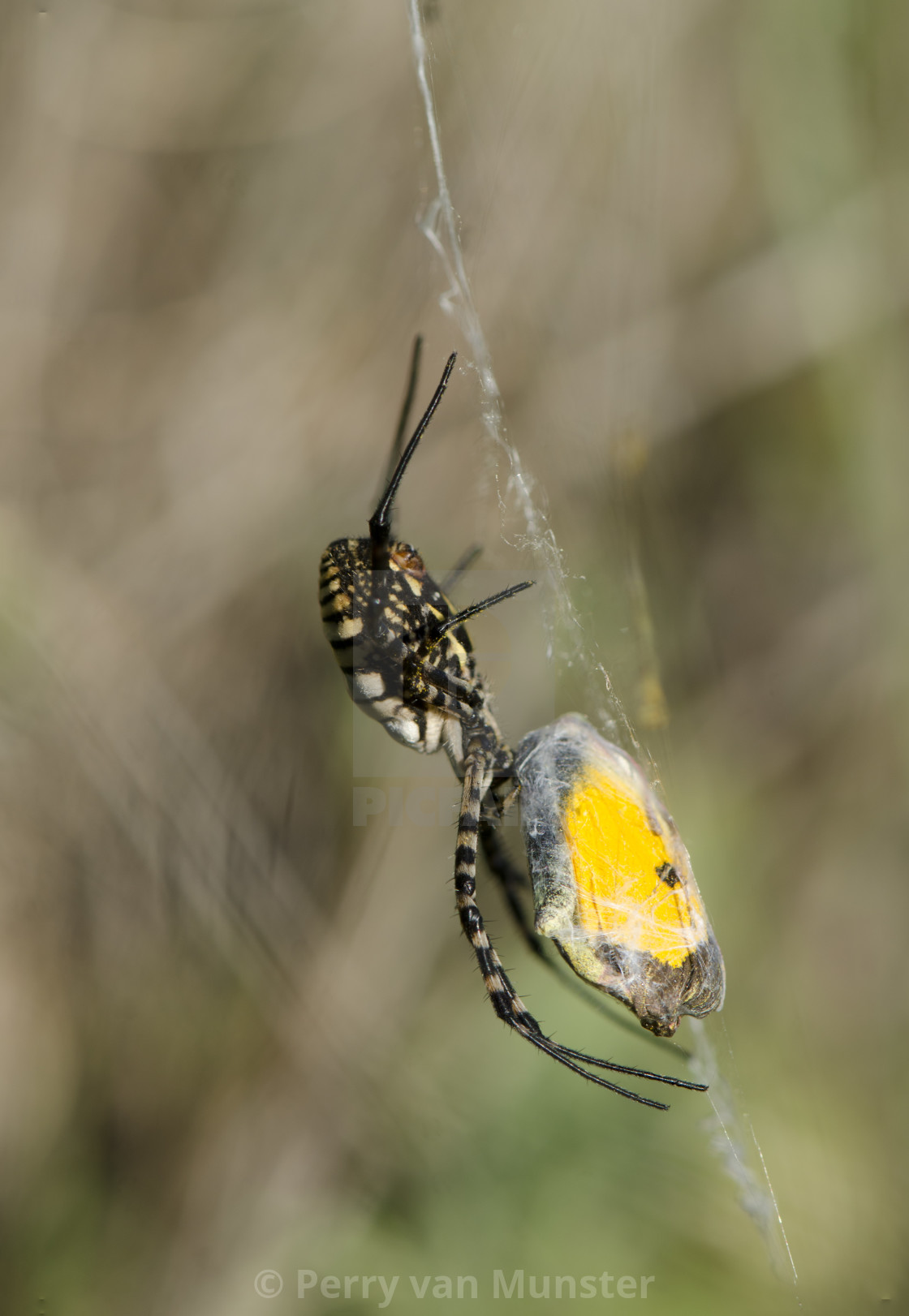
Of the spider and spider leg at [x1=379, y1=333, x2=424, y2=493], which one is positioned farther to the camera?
spider leg at [x1=379, y1=333, x2=424, y2=493]

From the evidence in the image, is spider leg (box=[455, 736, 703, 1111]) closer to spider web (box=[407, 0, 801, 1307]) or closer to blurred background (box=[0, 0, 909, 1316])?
blurred background (box=[0, 0, 909, 1316])

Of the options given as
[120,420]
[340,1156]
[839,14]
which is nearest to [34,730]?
[120,420]

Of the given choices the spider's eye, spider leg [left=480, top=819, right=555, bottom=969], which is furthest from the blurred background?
the spider's eye

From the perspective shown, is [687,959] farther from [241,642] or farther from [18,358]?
[18,358]

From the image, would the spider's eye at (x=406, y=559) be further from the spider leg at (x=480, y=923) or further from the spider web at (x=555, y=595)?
the spider leg at (x=480, y=923)

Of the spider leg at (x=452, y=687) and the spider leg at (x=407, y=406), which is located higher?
the spider leg at (x=407, y=406)

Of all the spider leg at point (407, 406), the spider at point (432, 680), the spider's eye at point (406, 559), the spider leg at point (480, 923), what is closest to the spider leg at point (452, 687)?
the spider at point (432, 680)

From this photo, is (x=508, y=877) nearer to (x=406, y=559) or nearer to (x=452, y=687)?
(x=452, y=687)
